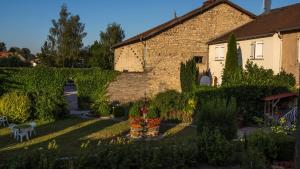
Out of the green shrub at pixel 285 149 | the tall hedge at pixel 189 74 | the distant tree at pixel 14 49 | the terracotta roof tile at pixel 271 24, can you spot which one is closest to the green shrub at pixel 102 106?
the tall hedge at pixel 189 74

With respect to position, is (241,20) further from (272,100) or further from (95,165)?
(95,165)

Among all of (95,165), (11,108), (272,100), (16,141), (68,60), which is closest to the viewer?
(95,165)

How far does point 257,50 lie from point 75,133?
13836 millimetres

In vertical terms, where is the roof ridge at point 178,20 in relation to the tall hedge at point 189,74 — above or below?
above

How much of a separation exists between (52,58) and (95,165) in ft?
174

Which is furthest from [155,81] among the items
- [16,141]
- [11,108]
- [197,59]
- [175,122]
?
[16,141]

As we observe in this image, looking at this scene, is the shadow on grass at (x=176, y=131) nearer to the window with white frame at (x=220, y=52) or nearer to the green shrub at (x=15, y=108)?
the green shrub at (x=15, y=108)

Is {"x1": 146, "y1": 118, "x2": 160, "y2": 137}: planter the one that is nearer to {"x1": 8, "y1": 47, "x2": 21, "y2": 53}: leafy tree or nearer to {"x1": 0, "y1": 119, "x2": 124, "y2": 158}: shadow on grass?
{"x1": 0, "y1": 119, "x2": 124, "y2": 158}: shadow on grass

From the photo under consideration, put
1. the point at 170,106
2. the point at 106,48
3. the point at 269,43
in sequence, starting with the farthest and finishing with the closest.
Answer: the point at 106,48
the point at 269,43
the point at 170,106

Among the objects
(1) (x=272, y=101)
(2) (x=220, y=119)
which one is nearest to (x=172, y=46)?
(1) (x=272, y=101)

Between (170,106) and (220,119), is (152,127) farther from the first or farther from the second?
(220,119)

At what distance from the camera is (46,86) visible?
2333cm

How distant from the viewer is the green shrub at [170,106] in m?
20.8

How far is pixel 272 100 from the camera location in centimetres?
1800
